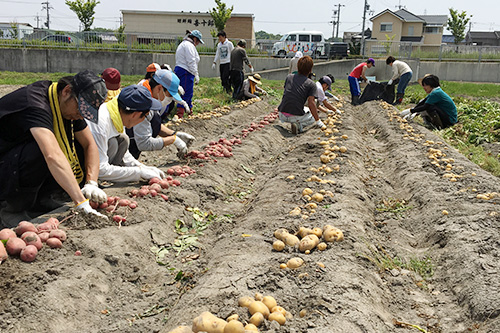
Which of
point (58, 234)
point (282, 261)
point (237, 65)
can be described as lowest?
point (282, 261)

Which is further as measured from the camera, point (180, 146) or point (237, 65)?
point (237, 65)

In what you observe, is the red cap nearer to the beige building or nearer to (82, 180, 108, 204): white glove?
(82, 180, 108, 204): white glove

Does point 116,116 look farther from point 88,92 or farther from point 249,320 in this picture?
point 249,320

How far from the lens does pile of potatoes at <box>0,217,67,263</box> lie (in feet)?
10.6

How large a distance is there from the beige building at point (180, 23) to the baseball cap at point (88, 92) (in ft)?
142

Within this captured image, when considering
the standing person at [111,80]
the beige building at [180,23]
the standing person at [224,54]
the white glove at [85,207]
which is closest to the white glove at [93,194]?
the white glove at [85,207]

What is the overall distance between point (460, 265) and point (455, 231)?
0.64m

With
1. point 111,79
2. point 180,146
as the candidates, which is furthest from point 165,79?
point 111,79

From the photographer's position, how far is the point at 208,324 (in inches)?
95.4

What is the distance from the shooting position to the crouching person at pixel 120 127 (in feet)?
15.0

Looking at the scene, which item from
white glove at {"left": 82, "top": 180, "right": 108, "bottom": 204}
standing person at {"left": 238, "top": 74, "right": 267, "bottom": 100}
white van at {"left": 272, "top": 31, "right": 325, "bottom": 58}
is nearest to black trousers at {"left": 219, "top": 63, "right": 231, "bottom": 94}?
standing person at {"left": 238, "top": 74, "right": 267, "bottom": 100}

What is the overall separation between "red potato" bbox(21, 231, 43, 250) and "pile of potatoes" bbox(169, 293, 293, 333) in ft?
4.99

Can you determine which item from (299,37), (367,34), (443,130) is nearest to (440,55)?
(299,37)

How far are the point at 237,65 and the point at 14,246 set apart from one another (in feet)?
34.9
